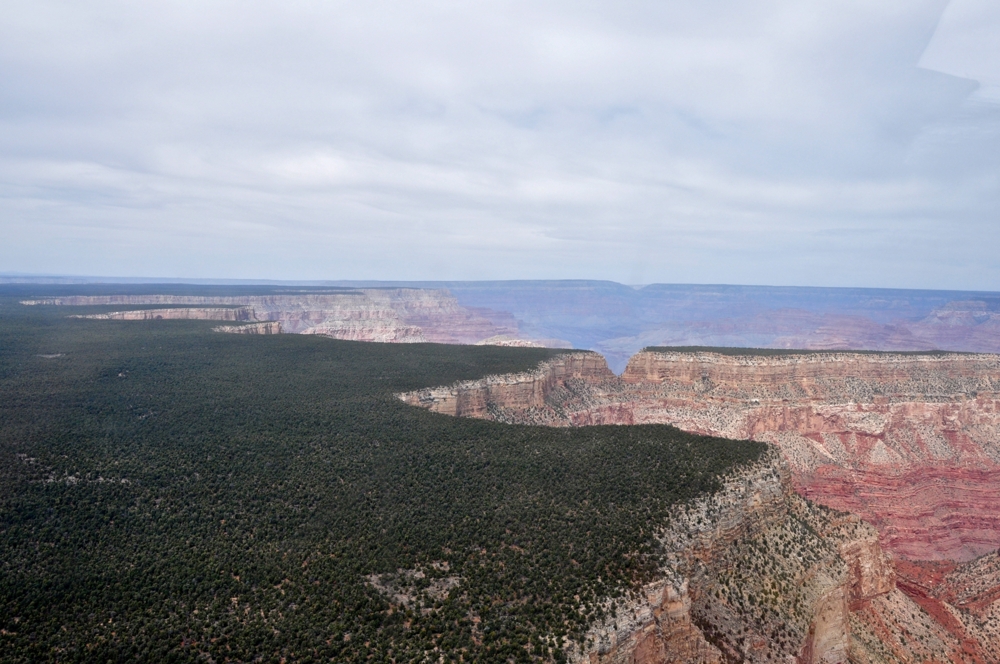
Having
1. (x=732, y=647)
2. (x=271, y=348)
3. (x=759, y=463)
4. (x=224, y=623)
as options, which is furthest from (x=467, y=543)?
(x=271, y=348)

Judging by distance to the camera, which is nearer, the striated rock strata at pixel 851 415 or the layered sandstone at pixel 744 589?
the layered sandstone at pixel 744 589

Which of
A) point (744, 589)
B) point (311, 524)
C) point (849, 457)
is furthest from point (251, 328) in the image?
point (744, 589)

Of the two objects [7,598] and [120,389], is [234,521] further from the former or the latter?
[120,389]

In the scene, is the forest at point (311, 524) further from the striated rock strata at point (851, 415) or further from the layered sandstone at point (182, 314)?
the layered sandstone at point (182, 314)

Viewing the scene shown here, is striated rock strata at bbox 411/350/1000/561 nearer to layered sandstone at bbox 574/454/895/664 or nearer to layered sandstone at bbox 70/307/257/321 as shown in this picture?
layered sandstone at bbox 574/454/895/664

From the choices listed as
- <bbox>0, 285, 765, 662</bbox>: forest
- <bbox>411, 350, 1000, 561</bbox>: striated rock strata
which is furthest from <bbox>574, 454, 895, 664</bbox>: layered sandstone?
<bbox>411, 350, 1000, 561</bbox>: striated rock strata

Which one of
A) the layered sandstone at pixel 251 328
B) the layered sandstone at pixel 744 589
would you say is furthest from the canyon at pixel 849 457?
the layered sandstone at pixel 251 328
